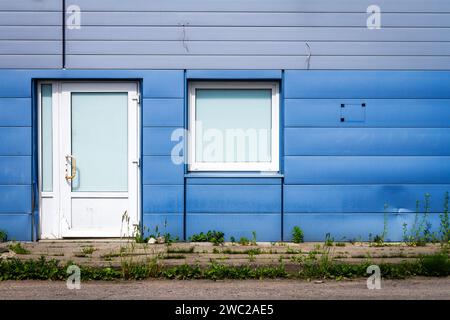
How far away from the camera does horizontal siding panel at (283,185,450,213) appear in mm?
9695

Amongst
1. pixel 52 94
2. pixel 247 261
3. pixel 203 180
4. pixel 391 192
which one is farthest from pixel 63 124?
pixel 391 192

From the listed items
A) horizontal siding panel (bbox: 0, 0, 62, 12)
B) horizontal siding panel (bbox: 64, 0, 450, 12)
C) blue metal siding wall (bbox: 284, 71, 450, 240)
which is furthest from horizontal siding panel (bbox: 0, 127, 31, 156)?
blue metal siding wall (bbox: 284, 71, 450, 240)

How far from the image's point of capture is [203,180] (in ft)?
31.7

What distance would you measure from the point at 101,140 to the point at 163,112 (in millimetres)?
1079

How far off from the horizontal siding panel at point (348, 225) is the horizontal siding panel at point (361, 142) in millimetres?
940

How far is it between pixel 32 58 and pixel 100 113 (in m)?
1.30

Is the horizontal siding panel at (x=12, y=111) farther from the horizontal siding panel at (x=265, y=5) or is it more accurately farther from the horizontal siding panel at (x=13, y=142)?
the horizontal siding panel at (x=265, y=5)

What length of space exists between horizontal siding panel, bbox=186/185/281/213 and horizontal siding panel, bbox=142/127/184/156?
26.3 inches

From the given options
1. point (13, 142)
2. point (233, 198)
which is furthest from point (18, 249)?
point (233, 198)

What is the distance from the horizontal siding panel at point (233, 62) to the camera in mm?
9688

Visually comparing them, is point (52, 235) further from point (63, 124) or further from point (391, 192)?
point (391, 192)

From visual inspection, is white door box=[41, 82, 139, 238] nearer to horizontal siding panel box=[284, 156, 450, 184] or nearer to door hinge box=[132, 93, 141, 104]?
door hinge box=[132, 93, 141, 104]

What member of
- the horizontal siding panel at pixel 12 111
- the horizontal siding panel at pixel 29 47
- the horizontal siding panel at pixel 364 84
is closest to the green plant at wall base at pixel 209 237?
the horizontal siding panel at pixel 364 84

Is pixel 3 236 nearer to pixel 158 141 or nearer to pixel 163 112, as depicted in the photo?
pixel 158 141
